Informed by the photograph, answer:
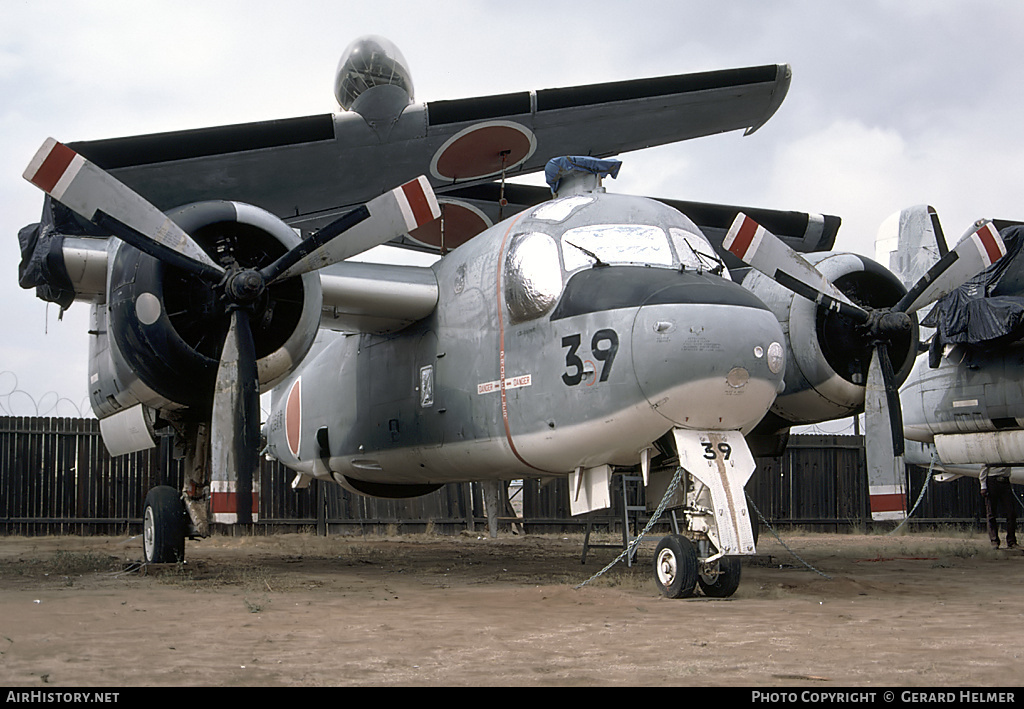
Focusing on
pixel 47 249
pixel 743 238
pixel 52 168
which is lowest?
pixel 743 238

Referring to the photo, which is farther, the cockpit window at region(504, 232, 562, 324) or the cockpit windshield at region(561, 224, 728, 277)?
the cockpit window at region(504, 232, 562, 324)

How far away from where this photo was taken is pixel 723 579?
7922 mm

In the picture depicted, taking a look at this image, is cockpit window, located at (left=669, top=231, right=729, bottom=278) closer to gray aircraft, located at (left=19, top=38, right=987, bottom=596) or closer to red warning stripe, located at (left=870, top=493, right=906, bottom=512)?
gray aircraft, located at (left=19, top=38, right=987, bottom=596)

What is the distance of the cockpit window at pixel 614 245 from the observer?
888cm

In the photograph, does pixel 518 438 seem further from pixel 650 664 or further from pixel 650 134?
pixel 650 134

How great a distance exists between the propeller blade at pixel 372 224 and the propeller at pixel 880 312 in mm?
3141

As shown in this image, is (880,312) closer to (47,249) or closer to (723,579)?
(723,579)

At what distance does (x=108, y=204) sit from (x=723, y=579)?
6508mm

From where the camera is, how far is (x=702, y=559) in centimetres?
802

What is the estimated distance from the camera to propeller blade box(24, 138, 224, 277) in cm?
866

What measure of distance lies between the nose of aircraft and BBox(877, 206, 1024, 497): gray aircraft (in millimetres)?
6583

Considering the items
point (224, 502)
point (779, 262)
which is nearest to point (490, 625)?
point (224, 502)

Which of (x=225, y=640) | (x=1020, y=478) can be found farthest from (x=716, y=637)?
(x=1020, y=478)

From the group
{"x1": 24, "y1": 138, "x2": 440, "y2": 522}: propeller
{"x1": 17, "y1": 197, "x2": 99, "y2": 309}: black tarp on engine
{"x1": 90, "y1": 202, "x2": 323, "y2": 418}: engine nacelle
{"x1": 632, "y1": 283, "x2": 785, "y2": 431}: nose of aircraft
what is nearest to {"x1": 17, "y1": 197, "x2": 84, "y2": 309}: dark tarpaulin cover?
{"x1": 17, "y1": 197, "x2": 99, "y2": 309}: black tarp on engine
